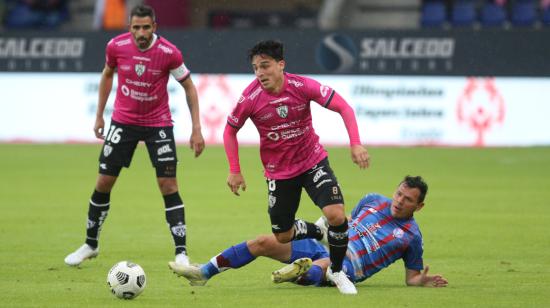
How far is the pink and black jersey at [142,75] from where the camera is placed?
1088 cm

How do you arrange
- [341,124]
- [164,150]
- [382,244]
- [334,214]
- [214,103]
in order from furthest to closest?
[214,103] < [341,124] < [164,150] < [382,244] < [334,214]

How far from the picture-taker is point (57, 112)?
26.4 m

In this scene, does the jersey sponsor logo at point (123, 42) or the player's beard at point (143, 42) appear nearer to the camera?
the player's beard at point (143, 42)

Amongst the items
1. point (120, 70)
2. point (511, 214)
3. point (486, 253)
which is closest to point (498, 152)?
point (511, 214)

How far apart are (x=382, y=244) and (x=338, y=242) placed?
2.08 feet

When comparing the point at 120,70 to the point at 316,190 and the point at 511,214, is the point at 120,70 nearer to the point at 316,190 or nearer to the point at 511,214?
the point at 316,190

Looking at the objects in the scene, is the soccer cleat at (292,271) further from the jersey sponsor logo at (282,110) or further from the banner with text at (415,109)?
the banner with text at (415,109)

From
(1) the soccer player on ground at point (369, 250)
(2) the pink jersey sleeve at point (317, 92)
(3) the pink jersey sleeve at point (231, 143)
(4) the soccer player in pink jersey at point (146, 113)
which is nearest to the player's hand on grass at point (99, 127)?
(4) the soccer player in pink jersey at point (146, 113)

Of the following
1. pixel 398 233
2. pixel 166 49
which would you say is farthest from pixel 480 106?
pixel 398 233

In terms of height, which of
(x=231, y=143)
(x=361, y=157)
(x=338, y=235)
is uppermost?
(x=361, y=157)

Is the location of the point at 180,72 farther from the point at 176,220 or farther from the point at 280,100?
the point at 280,100

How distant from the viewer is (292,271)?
9.26 meters

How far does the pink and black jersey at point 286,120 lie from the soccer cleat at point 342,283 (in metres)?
0.90

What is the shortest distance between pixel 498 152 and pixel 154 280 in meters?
15.1
